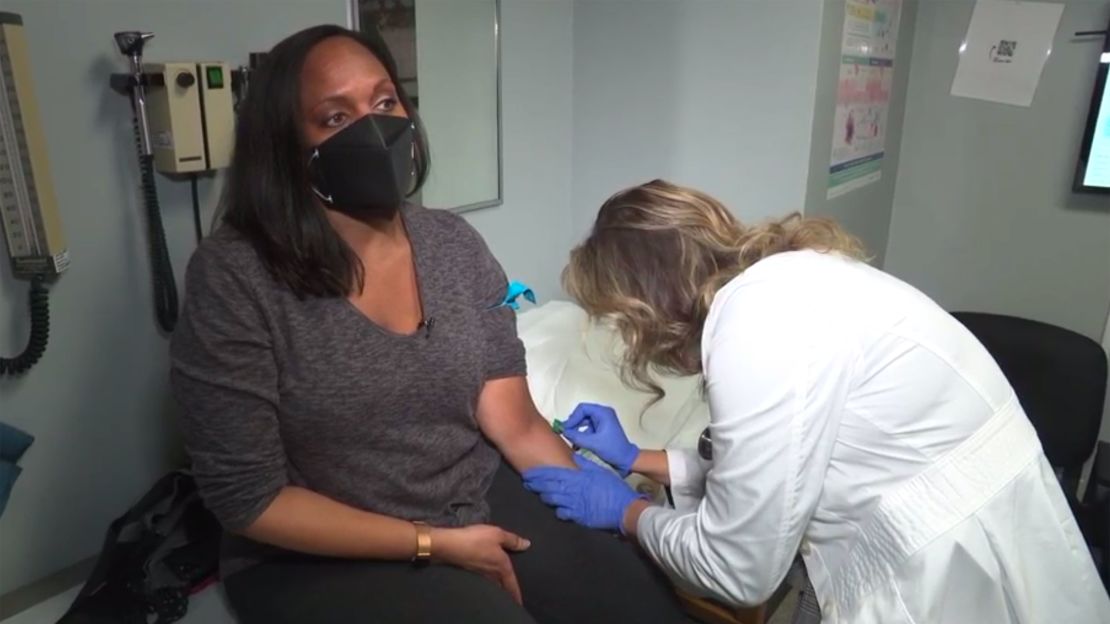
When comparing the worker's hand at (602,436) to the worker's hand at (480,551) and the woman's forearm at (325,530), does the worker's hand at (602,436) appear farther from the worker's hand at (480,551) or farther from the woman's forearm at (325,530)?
the woman's forearm at (325,530)

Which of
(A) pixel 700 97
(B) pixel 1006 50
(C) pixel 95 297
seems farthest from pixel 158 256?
(B) pixel 1006 50

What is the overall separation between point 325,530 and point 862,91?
1899mm

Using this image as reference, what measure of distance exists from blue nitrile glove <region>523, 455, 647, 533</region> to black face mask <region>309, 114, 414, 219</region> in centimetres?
56

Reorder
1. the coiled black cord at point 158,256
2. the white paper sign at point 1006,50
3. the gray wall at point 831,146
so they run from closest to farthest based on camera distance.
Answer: the coiled black cord at point 158,256 → the gray wall at point 831,146 → the white paper sign at point 1006,50

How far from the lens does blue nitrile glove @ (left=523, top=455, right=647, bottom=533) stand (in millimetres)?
1296

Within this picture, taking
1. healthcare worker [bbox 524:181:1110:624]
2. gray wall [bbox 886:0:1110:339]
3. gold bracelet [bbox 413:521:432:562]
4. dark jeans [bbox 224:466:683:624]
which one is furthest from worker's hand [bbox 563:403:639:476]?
gray wall [bbox 886:0:1110:339]

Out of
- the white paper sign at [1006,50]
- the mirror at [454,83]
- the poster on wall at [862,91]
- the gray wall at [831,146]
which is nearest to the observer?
the mirror at [454,83]

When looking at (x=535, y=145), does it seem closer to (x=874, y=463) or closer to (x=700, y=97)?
(x=700, y=97)

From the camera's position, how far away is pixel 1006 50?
2.30m

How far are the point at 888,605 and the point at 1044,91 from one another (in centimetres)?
195

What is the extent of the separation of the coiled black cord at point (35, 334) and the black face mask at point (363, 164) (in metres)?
0.49

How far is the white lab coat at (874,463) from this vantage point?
37.9 inches

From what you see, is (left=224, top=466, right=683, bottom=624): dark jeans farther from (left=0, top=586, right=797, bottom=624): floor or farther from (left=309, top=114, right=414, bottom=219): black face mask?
(left=309, top=114, right=414, bottom=219): black face mask

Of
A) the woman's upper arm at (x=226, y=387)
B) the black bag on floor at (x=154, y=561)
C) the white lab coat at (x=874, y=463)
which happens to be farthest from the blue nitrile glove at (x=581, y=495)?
the black bag on floor at (x=154, y=561)
